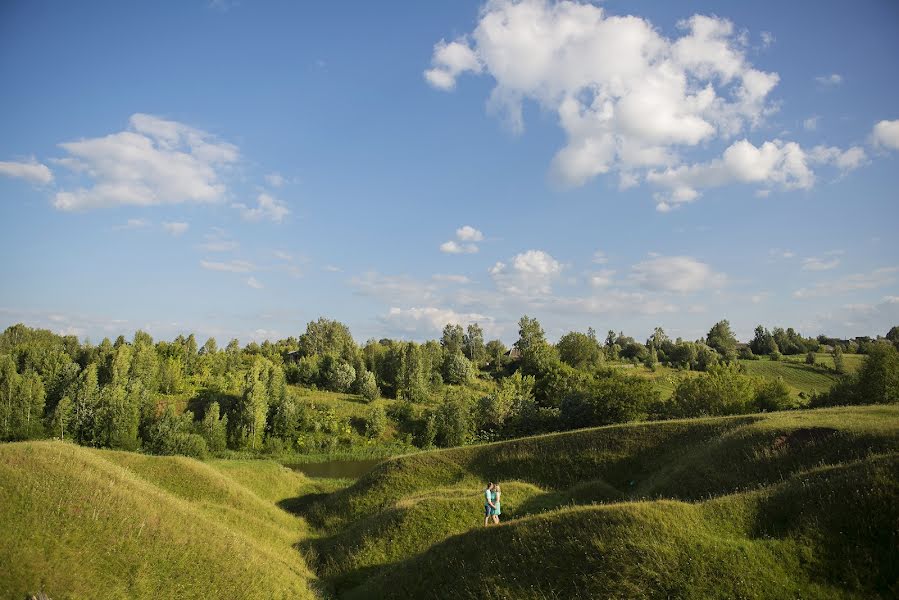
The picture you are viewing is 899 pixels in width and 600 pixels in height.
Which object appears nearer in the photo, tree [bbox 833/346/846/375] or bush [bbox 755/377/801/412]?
bush [bbox 755/377/801/412]

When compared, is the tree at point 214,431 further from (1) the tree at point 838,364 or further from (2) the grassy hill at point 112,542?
(1) the tree at point 838,364

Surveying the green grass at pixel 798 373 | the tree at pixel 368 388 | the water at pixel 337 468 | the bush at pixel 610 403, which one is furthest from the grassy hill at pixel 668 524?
the green grass at pixel 798 373

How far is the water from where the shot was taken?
Result: 7219 cm

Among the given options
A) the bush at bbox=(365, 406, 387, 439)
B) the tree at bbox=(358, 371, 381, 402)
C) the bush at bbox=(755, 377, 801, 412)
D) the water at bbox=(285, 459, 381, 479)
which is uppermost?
the bush at bbox=(755, 377, 801, 412)

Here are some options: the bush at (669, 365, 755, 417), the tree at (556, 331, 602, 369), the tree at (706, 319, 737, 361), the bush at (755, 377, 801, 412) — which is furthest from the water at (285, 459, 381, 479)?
the tree at (706, 319, 737, 361)

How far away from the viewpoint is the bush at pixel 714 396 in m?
67.5

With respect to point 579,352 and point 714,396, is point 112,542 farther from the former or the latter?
point 579,352

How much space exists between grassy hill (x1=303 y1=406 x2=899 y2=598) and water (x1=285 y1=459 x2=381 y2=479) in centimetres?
3092

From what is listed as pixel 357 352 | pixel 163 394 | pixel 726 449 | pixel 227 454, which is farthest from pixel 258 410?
pixel 726 449

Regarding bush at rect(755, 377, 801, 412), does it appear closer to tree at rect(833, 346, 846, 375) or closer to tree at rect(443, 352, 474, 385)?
tree at rect(833, 346, 846, 375)

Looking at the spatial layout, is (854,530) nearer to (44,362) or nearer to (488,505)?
(488,505)

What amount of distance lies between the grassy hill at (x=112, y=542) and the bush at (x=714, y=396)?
59.9m

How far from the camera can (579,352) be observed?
15250cm

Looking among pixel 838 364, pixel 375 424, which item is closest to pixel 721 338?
pixel 838 364
